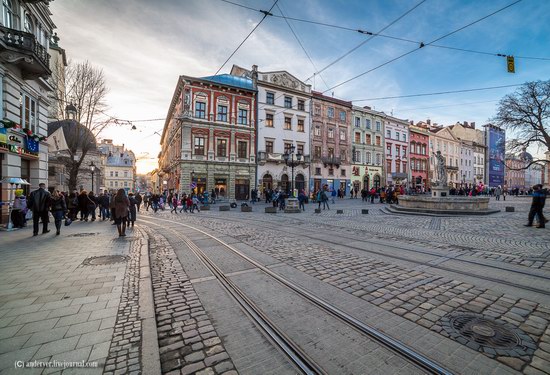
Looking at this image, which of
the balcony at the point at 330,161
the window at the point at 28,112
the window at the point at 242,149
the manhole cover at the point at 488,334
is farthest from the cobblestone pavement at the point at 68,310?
the balcony at the point at 330,161

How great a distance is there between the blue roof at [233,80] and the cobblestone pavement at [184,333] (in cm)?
2985

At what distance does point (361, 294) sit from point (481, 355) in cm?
152

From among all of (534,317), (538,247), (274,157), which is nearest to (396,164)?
(274,157)

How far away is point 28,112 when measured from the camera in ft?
42.9

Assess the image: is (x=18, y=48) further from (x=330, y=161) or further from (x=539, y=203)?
(x=330, y=161)

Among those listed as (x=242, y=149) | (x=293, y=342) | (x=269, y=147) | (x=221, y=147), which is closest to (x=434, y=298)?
(x=293, y=342)

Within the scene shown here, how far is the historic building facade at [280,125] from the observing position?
1283 inches

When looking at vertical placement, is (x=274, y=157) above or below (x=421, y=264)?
above

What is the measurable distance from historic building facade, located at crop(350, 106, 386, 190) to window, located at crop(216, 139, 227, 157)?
2229 centimetres

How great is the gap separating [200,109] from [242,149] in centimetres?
700

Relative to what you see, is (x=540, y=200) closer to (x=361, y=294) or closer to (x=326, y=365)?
(x=361, y=294)

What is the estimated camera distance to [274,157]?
32.9 metres

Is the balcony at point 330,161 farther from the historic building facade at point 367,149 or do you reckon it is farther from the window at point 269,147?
the window at point 269,147

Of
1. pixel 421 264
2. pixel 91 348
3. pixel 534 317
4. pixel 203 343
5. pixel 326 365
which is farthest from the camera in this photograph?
pixel 421 264
